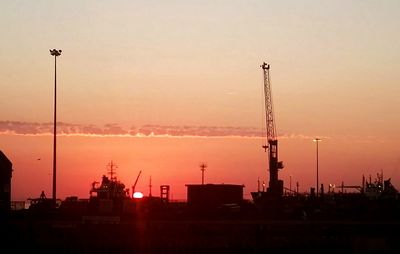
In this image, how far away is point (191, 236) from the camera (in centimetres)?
4497

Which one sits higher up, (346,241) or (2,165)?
(2,165)

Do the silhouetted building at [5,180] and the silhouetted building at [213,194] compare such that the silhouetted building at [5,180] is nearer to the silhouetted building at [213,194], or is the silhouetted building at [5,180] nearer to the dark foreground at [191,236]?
the dark foreground at [191,236]

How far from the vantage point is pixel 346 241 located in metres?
40.0

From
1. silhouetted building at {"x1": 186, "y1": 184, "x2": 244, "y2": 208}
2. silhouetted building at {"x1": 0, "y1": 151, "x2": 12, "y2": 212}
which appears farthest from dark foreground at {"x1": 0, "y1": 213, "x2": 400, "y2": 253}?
silhouetted building at {"x1": 186, "y1": 184, "x2": 244, "y2": 208}

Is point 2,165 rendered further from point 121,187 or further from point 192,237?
point 192,237

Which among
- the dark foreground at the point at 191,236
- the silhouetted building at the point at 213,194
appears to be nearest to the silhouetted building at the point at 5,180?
the dark foreground at the point at 191,236

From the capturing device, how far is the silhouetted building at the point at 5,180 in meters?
76.1

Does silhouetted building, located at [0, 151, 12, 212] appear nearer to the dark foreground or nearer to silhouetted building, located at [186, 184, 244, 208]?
the dark foreground

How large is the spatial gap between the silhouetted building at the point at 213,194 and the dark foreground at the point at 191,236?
65.1 m

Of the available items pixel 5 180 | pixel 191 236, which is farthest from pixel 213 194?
pixel 191 236

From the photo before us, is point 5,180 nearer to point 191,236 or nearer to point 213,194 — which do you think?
point 191,236

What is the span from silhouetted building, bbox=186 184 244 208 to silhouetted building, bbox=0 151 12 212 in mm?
36345

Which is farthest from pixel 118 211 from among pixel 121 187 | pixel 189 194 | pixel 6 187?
pixel 189 194

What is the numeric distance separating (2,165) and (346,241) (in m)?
46.8
